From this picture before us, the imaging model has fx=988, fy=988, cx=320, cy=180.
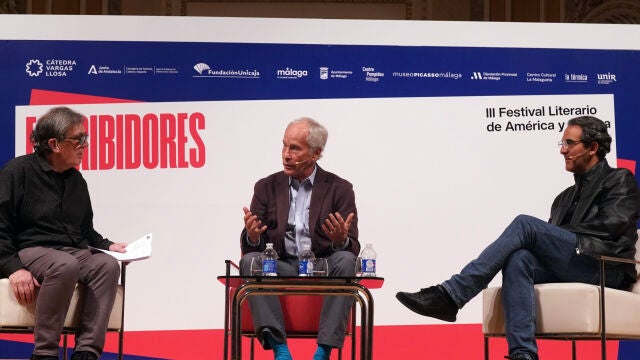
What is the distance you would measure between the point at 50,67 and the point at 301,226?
1860mm

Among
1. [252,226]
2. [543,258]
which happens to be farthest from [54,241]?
[543,258]

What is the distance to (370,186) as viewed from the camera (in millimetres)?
5426

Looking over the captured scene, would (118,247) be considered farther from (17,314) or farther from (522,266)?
(522,266)

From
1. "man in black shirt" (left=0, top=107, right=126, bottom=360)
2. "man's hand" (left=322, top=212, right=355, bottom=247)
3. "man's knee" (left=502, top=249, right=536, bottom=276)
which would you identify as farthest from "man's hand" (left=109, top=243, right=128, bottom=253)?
"man's knee" (left=502, top=249, right=536, bottom=276)

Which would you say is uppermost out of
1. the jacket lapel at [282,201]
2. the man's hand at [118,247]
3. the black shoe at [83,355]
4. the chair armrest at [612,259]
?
the jacket lapel at [282,201]

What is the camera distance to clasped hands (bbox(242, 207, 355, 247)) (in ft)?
13.8

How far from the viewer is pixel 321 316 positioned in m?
4.04

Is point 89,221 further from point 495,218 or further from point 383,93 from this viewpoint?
point 495,218

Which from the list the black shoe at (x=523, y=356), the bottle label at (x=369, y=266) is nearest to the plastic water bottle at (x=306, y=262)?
the bottle label at (x=369, y=266)

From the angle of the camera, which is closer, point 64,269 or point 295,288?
point 295,288

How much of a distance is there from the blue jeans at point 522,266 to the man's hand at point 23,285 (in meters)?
1.65

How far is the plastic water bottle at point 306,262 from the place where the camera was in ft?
13.5

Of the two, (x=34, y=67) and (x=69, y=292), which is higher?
(x=34, y=67)

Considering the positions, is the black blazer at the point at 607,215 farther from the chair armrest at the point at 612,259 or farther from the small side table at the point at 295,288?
the small side table at the point at 295,288
